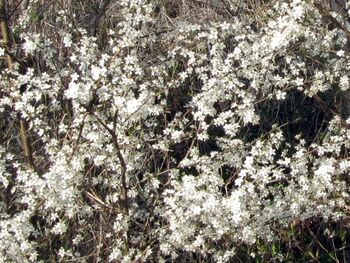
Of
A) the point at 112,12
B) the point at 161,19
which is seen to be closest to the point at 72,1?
the point at 112,12

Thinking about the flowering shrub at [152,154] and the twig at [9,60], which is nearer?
the flowering shrub at [152,154]

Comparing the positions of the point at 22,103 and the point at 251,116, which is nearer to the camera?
the point at 22,103

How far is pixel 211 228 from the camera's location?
3.87 meters

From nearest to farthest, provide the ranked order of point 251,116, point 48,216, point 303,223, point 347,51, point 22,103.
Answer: point 22,103 < point 251,116 < point 48,216 < point 347,51 < point 303,223

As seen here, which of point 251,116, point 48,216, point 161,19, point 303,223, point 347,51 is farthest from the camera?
point 161,19

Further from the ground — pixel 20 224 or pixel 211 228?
pixel 20 224

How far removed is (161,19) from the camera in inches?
239

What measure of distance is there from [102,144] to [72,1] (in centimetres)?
267

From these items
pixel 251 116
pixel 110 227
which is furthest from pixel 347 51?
pixel 110 227

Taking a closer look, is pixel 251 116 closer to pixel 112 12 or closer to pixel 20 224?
pixel 20 224

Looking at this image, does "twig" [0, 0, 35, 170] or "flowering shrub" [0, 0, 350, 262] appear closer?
"flowering shrub" [0, 0, 350, 262]

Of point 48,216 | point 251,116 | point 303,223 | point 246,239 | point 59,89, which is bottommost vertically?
point 303,223

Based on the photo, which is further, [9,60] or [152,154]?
[152,154]

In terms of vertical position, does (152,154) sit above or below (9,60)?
below
